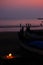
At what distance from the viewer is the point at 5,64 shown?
30.3 ft

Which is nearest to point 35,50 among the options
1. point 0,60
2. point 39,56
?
point 39,56

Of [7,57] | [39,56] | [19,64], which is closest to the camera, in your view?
[7,57]

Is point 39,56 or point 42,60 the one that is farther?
point 39,56

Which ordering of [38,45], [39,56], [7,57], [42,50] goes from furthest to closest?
[38,45], [42,50], [39,56], [7,57]

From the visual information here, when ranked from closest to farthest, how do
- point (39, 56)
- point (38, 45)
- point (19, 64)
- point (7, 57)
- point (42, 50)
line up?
point (7, 57) < point (19, 64) < point (39, 56) < point (42, 50) < point (38, 45)

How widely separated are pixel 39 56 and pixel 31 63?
1362 mm

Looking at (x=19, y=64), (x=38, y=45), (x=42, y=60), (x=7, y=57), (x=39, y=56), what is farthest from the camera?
(x=38, y=45)

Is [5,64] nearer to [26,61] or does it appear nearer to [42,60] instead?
[26,61]

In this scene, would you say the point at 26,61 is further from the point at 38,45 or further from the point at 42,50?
the point at 38,45

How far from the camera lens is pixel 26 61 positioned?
11031mm

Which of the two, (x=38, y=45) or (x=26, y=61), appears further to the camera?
(x=38, y=45)

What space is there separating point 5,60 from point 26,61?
2.03 meters

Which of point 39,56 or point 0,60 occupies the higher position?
point 0,60

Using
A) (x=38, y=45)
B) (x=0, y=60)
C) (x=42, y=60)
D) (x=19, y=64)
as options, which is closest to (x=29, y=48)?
(x=38, y=45)
